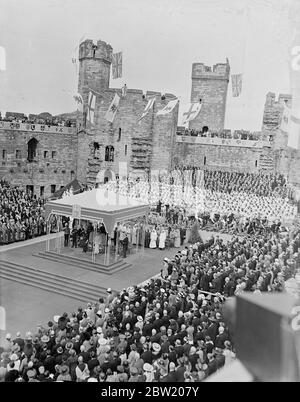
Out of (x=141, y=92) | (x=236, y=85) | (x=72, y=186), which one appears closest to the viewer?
(x=236, y=85)

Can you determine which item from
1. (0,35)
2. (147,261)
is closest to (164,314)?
(147,261)

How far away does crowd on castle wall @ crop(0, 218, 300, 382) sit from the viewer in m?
7.71

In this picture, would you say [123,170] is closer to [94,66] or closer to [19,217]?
[94,66]

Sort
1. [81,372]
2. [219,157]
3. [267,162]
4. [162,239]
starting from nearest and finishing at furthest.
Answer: [81,372] → [162,239] → [267,162] → [219,157]

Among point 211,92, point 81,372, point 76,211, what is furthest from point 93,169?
point 81,372

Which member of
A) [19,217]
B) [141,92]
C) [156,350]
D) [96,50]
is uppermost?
[96,50]

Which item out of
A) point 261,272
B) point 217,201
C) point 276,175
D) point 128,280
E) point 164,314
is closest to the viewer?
point 164,314

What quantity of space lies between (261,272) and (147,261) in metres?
4.94

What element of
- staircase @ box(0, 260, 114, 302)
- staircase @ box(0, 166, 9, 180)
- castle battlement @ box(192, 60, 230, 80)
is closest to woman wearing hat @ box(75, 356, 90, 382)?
staircase @ box(0, 260, 114, 302)

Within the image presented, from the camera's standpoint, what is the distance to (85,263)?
15.4 metres

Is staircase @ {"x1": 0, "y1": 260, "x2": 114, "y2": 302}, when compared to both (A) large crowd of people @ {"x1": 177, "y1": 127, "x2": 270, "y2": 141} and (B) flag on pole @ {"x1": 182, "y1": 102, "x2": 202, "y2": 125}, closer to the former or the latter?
(B) flag on pole @ {"x1": 182, "y1": 102, "x2": 202, "y2": 125}

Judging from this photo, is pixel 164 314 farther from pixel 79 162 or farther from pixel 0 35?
pixel 79 162

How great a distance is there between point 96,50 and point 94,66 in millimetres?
979
